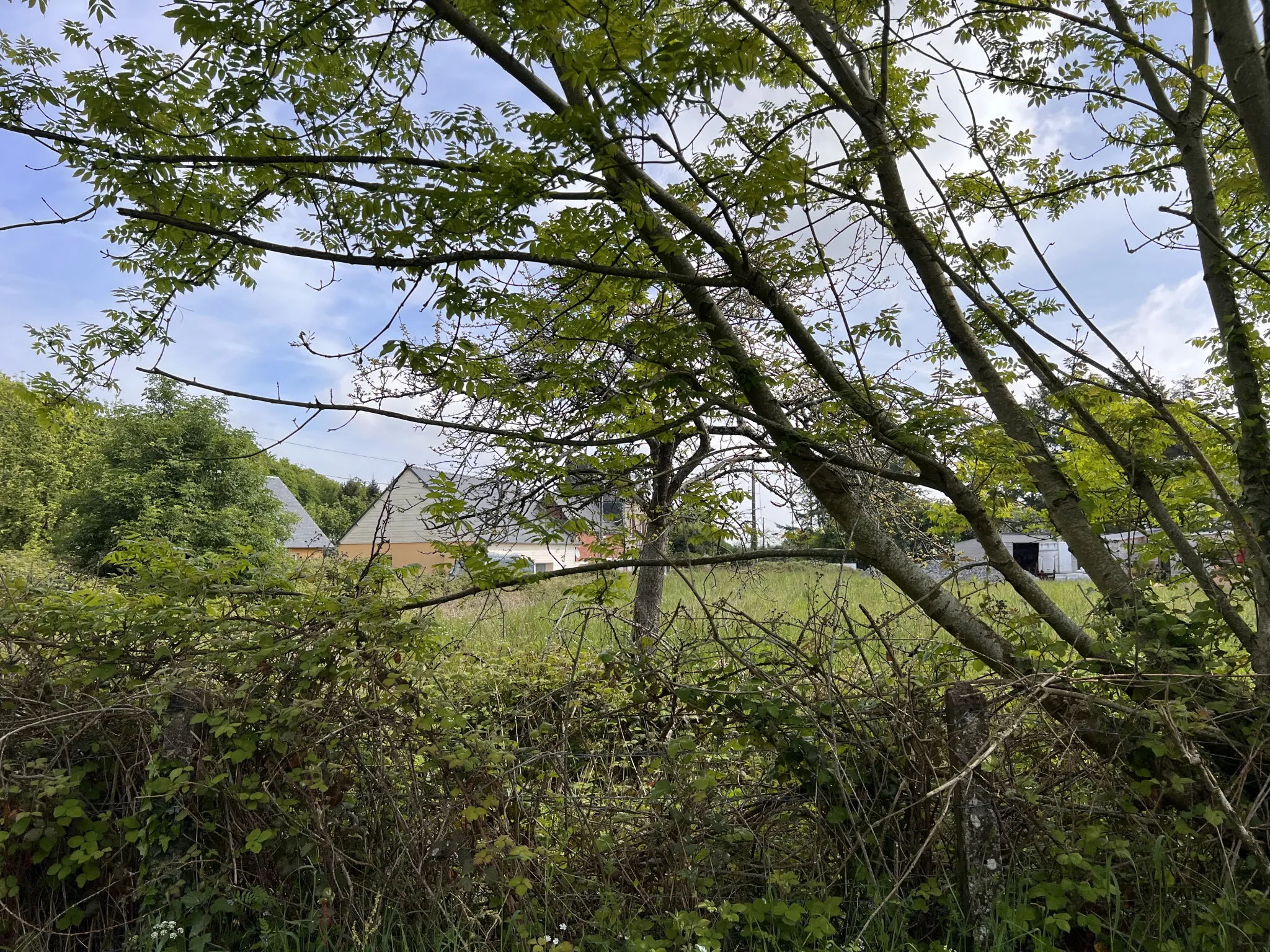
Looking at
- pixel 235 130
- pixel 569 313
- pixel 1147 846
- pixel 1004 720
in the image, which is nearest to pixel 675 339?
pixel 569 313

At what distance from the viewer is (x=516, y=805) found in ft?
9.39

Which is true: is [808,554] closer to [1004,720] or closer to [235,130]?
[1004,720]

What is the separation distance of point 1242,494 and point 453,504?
13.3ft

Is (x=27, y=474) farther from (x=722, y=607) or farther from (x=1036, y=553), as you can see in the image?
(x=1036, y=553)

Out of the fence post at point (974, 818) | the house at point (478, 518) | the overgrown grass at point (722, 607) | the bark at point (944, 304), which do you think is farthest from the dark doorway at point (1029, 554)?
the fence post at point (974, 818)

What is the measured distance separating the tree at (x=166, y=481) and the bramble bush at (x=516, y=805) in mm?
19568

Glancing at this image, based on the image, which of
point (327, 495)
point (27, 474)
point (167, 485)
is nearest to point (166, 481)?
point (167, 485)

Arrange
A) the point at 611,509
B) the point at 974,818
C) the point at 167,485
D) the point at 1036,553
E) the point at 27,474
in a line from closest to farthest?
1. the point at 974,818
2. the point at 611,509
3. the point at 1036,553
4. the point at 167,485
5. the point at 27,474

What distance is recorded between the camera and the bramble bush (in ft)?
8.02

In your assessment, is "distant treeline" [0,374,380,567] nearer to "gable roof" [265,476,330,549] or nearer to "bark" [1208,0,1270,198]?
"gable roof" [265,476,330,549]

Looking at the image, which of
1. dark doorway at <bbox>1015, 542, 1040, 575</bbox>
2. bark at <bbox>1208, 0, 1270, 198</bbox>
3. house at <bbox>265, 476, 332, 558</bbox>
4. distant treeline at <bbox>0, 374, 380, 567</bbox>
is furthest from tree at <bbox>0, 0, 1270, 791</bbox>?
house at <bbox>265, 476, 332, 558</bbox>

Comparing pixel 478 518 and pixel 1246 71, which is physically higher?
pixel 1246 71

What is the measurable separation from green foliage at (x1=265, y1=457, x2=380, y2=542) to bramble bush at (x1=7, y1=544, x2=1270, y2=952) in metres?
33.0

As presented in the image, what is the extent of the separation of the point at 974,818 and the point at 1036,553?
467 inches
